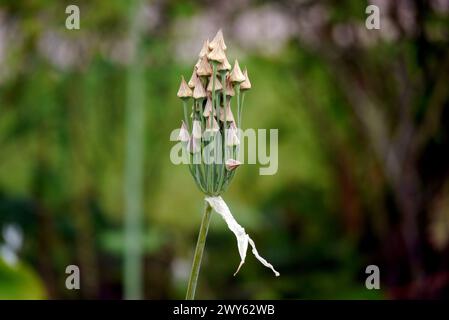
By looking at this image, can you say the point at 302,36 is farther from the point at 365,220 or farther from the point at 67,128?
the point at 67,128

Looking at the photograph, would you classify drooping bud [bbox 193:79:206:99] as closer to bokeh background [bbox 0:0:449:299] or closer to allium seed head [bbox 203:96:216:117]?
allium seed head [bbox 203:96:216:117]

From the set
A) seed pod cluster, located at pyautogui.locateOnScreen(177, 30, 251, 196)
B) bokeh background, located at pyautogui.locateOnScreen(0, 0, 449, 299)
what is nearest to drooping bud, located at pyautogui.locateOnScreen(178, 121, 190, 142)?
seed pod cluster, located at pyautogui.locateOnScreen(177, 30, 251, 196)

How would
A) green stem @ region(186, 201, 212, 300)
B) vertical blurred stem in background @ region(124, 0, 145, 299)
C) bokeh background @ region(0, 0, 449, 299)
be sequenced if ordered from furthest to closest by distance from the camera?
bokeh background @ region(0, 0, 449, 299) < vertical blurred stem in background @ region(124, 0, 145, 299) < green stem @ region(186, 201, 212, 300)

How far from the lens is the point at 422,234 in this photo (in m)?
2.38

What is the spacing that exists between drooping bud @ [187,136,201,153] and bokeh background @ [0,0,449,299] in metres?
1.42

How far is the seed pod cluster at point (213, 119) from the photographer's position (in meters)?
0.60

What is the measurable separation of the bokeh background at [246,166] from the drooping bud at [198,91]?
1449 millimetres

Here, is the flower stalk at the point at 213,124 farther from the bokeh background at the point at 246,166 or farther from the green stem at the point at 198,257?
the bokeh background at the point at 246,166

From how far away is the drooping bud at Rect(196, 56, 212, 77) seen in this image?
0.60 meters

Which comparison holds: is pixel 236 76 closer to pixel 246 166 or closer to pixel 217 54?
pixel 217 54

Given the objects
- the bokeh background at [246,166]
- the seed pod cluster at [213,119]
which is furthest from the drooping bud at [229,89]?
the bokeh background at [246,166]

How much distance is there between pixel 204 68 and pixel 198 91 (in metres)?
0.02

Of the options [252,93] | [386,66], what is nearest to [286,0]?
[386,66]

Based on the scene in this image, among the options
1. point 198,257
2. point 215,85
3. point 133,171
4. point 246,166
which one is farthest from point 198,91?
point 246,166
